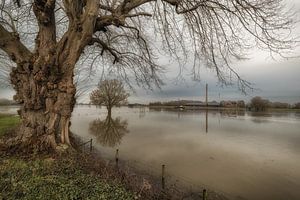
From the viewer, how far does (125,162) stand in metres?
10.8

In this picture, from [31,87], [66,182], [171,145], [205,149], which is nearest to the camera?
[66,182]

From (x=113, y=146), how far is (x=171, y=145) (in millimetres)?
3576

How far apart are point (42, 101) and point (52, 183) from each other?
12.4 ft

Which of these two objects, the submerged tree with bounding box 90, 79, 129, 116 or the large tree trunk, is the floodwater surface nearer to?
the large tree trunk

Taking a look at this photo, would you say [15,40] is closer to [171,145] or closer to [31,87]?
[31,87]

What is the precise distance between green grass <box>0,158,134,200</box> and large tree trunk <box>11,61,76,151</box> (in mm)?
1408

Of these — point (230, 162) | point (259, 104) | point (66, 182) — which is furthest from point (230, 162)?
point (259, 104)

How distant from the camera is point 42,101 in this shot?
8.36m

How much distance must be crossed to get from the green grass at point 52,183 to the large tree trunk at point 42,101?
1.41 meters

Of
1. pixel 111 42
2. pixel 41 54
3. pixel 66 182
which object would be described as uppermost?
pixel 111 42

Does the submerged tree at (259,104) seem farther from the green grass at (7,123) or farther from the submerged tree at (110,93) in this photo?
the green grass at (7,123)

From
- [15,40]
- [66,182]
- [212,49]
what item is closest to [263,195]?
[212,49]

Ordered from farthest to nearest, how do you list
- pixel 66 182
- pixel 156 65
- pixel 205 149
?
pixel 205 149 → pixel 156 65 → pixel 66 182

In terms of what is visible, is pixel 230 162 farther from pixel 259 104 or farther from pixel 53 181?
pixel 259 104
